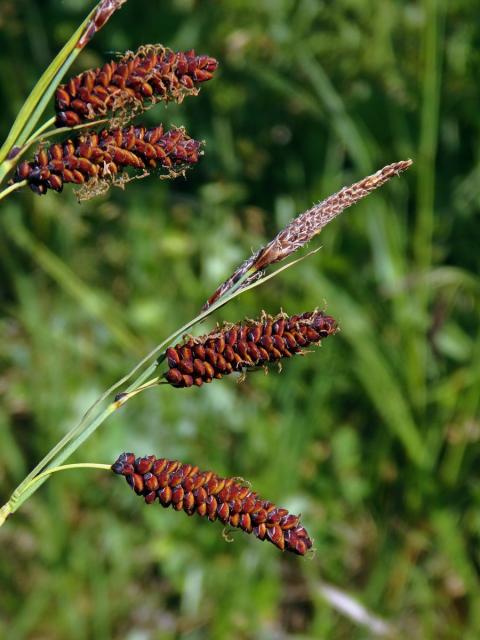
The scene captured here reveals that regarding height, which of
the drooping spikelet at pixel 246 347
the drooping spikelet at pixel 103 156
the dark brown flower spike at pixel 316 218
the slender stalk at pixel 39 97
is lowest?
the drooping spikelet at pixel 246 347

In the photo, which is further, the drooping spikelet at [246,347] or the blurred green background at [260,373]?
the blurred green background at [260,373]

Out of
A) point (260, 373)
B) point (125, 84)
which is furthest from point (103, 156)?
point (260, 373)

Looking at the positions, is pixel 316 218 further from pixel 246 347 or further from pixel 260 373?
pixel 260 373

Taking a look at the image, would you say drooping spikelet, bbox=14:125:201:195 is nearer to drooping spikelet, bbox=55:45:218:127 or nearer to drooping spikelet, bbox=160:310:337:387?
drooping spikelet, bbox=55:45:218:127

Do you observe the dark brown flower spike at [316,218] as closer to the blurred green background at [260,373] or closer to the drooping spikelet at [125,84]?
the drooping spikelet at [125,84]

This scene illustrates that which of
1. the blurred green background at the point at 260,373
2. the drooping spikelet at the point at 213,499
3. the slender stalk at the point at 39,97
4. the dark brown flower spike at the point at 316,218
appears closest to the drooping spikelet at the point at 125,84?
the slender stalk at the point at 39,97

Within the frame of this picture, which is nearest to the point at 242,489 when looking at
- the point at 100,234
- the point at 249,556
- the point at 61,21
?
the point at 249,556

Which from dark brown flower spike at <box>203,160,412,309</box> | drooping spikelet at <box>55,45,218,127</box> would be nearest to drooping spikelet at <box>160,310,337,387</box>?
dark brown flower spike at <box>203,160,412,309</box>
